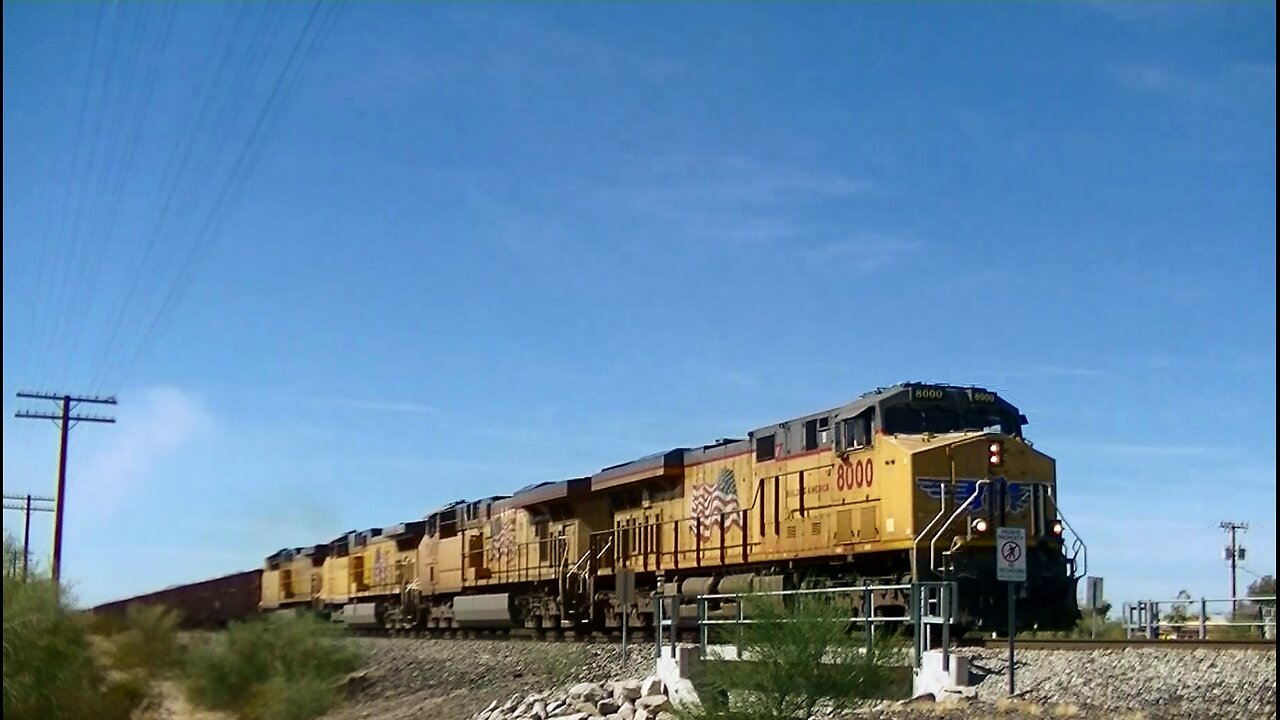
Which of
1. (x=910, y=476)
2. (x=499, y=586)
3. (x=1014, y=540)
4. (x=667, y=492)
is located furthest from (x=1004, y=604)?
(x=499, y=586)

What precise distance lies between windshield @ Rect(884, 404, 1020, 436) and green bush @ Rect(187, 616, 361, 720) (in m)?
10.3

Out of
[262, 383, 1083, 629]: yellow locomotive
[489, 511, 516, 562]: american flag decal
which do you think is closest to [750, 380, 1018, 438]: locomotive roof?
[262, 383, 1083, 629]: yellow locomotive

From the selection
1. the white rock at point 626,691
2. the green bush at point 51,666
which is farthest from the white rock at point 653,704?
the green bush at point 51,666

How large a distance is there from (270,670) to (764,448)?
9087 mm

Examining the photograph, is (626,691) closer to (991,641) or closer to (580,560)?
(991,641)

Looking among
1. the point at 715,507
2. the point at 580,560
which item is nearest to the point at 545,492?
the point at 580,560

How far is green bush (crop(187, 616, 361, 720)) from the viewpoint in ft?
68.5

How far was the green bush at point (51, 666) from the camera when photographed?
15.0 metres

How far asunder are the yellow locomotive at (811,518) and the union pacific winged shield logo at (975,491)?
0.02 metres

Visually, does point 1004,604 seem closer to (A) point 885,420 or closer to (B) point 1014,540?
(A) point 885,420

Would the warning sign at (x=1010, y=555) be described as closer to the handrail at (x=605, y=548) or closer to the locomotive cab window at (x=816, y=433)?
the locomotive cab window at (x=816, y=433)

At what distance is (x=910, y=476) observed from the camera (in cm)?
1894

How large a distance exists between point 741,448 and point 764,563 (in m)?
2.41

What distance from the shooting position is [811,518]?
2108 cm
